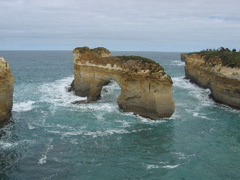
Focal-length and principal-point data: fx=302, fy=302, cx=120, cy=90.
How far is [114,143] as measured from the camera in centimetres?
3058

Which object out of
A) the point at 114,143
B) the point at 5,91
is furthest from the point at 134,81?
the point at 5,91

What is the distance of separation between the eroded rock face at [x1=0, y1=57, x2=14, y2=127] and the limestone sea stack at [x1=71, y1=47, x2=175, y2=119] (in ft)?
48.4

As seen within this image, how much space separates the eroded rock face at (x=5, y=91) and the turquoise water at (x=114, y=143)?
151cm

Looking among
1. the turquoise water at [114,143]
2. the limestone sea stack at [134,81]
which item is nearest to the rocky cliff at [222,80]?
the turquoise water at [114,143]

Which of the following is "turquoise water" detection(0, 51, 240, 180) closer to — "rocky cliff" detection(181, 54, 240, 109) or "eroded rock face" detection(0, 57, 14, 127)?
"eroded rock face" detection(0, 57, 14, 127)

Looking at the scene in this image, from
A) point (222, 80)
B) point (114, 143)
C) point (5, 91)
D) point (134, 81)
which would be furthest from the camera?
point (222, 80)

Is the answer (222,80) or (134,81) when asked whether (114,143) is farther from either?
(222,80)

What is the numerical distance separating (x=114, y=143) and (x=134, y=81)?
12.5 metres

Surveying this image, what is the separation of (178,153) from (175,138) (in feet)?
13.3

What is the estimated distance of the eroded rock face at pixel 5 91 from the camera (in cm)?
3303

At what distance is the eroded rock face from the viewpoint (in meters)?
33.0

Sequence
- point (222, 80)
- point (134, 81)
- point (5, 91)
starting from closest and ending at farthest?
point (5, 91)
point (134, 81)
point (222, 80)

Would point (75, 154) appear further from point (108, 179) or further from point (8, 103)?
point (8, 103)

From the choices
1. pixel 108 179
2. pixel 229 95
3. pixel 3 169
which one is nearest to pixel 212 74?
pixel 229 95
